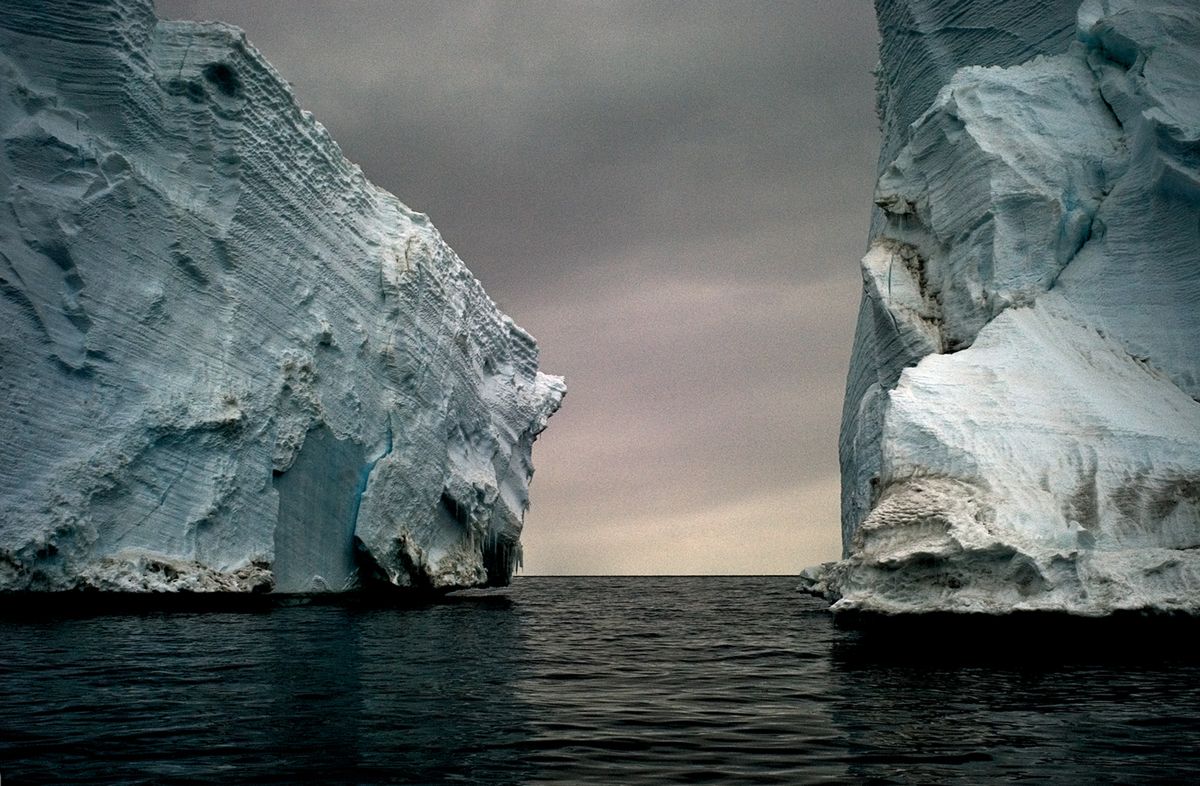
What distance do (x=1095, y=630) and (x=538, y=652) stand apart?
5944 millimetres

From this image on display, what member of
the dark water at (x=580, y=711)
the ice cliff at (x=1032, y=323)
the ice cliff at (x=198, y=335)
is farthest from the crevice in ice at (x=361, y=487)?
the ice cliff at (x=1032, y=323)

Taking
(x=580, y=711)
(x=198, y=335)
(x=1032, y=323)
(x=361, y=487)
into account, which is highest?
(x=198, y=335)

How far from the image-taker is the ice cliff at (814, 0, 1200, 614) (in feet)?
32.9

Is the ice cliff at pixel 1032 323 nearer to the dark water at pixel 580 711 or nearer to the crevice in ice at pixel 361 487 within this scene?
the dark water at pixel 580 711

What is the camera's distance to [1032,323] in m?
14.3

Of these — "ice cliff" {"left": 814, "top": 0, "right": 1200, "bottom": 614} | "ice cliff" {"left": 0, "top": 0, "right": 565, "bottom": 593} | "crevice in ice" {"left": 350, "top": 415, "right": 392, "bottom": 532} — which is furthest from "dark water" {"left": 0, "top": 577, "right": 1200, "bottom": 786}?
"crevice in ice" {"left": 350, "top": 415, "right": 392, "bottom": 532}

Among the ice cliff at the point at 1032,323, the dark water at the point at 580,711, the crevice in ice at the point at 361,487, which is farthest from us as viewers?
the crevice in ice at the point at 361,487

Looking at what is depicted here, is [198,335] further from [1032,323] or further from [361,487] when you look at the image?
[1032,323]

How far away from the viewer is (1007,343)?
540 inches

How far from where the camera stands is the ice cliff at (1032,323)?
32.9 ft

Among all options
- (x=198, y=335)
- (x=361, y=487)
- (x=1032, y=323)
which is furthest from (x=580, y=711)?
(x=361, y=487)

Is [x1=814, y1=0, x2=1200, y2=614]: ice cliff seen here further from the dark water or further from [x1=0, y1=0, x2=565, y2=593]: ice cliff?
[x1=0, y1=0, x2=565, y2=593]: ice cliff

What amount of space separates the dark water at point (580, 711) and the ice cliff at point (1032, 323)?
97 cm

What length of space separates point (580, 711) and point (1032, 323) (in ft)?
33.8
